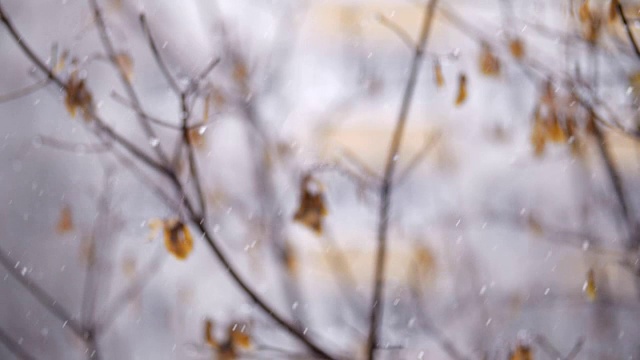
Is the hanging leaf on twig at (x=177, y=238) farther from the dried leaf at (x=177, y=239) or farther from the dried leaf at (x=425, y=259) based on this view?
the dried leaf at (x=425, y=259)

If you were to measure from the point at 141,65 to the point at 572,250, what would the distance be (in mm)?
2035

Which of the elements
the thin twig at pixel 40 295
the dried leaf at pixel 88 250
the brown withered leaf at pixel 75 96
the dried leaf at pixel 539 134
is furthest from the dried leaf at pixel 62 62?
the thin twig at pixel 40 295

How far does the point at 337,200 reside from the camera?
11.2 ft

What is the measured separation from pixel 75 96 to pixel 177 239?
1.21ft

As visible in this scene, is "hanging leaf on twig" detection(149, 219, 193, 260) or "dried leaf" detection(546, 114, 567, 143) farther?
"dried leaf" detection(546, 114, 567, 143)

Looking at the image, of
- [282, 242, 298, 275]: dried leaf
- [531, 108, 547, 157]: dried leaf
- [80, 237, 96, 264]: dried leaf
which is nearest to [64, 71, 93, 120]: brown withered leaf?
[531, 108, 547, 157]: dried leaf

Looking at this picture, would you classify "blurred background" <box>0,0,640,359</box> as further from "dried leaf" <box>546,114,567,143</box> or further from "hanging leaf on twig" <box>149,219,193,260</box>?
"hanging leaf on twig" <box>149,219,193,260</box>

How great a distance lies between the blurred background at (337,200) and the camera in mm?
3088

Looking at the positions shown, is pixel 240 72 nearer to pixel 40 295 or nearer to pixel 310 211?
pixel 40 295

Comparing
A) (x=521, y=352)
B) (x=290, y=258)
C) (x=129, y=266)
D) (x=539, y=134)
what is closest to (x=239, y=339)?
(x=521, y=352)

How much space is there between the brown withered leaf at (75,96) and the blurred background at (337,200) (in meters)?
1.39

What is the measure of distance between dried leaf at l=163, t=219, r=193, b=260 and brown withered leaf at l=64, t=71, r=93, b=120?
31 cm

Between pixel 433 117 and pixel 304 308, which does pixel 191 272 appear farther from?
pixel 433 117

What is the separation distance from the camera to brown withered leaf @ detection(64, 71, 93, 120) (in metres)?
1.49
